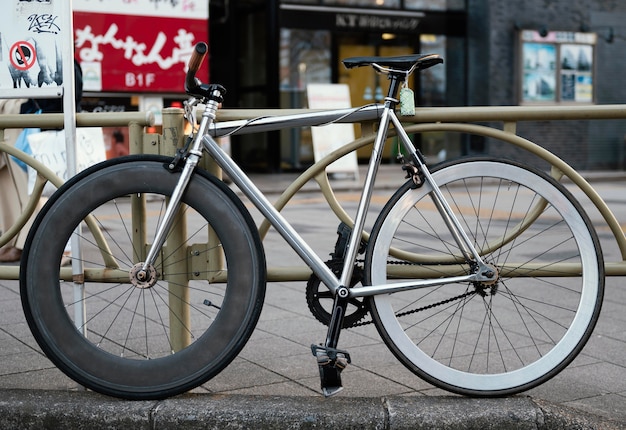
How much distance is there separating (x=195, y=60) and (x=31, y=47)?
0.94 m

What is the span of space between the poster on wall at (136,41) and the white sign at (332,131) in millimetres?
2178

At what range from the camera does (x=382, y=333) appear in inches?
122

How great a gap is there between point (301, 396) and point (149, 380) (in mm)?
559

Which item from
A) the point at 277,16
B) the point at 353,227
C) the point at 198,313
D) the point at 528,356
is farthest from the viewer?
the point at 277,16

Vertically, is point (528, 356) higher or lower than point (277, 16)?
lower

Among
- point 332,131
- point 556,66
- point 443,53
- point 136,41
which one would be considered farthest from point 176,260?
point 556,66

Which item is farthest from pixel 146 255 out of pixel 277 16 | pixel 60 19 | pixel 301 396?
pixel 277 16

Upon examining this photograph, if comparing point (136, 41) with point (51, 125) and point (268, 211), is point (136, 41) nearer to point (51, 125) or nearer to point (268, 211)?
point (51, 125)

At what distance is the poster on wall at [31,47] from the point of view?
11.6ft

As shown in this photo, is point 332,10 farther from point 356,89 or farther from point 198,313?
point 198,313

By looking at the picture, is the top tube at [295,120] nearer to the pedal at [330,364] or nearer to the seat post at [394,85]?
the seat post at [394,85]

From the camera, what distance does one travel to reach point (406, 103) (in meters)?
3.20

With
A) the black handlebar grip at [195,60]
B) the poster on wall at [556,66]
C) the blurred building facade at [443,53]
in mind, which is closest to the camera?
the black handlebar grip at [195,60]

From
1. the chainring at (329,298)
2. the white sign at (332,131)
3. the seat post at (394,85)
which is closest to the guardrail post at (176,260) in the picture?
the chainring at (329,298)
